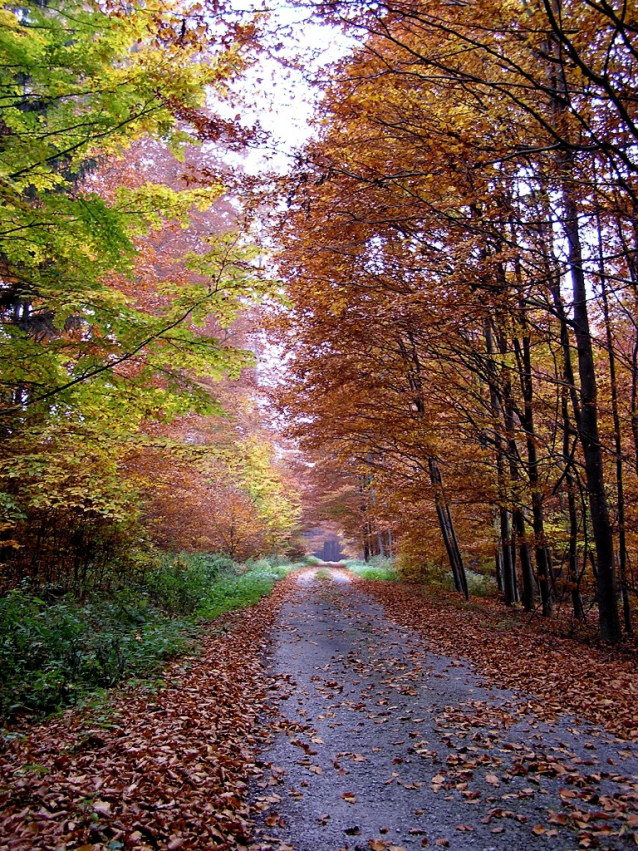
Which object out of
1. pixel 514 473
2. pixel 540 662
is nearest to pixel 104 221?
pixel 540 662

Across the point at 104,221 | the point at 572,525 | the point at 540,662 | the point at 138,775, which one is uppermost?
the point at 104,221

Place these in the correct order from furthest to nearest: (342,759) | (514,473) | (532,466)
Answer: (514,473) < (532,466) < (342,759)

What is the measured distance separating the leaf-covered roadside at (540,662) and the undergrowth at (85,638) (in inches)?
181

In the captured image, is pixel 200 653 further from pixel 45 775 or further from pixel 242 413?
pixel 242 413

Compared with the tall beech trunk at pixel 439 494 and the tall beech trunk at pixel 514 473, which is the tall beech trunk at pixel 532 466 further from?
the tall beech trunk at pixel 439 494

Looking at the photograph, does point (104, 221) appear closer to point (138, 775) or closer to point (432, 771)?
point (138, 775)

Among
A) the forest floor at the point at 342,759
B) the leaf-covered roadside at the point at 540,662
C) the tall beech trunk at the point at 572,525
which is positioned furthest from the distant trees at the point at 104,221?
the tall beech trunk at the point at 572,525

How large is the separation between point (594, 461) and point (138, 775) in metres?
8.82

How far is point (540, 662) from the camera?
7441 millimetres

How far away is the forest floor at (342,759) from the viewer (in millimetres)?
3404

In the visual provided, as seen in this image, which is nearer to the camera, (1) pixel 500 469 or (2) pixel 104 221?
(2) pixel 104 221

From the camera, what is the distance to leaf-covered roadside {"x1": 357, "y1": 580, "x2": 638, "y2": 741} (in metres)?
5.67

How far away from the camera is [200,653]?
7.61 meters

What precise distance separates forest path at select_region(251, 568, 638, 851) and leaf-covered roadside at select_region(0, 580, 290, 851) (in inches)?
13.4
